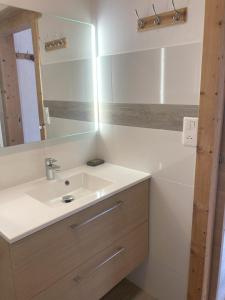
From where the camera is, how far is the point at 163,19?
1.42 metres

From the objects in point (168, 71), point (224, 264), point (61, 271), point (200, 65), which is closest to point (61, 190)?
point (61, 271)

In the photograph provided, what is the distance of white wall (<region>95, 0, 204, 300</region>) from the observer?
141 cm

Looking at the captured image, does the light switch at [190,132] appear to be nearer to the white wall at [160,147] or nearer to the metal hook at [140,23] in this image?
the white wall at [160,147]

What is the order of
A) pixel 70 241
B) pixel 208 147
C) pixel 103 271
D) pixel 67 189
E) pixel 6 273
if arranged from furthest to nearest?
pixel 67 189 < pixel 103 271 < pixel 208 147 < pixel 70 241 < pixel 6 273

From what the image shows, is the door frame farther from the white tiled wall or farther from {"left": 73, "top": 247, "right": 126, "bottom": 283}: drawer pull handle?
{"left": 73, "top": 247, "right": 126, "bottom": 283}: drawer pull handle

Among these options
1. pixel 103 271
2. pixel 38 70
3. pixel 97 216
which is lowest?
pixel 103 271

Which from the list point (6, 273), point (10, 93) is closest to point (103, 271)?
point (6, 273)

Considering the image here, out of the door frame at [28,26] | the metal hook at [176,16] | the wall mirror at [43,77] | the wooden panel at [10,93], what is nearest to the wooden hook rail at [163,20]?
the metal hook at [176,16]

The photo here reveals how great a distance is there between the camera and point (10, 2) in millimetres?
1360

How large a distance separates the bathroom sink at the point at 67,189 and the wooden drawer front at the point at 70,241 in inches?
6.8

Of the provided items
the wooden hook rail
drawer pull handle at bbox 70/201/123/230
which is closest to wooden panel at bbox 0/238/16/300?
drawer pull handle at bbox 70/201/123/230

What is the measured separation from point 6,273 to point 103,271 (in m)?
0.57

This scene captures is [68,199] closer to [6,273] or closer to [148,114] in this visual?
[6,273]

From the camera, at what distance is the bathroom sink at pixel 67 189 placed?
153 centimetres
